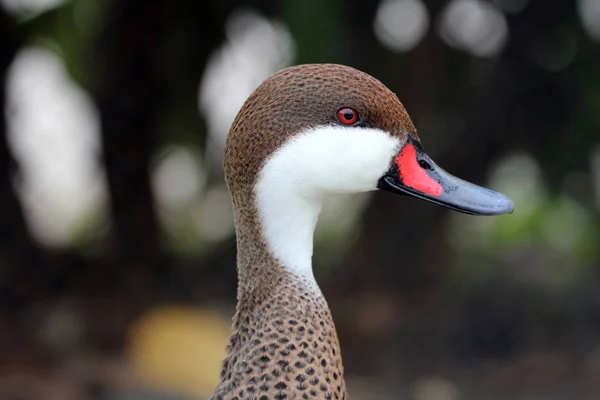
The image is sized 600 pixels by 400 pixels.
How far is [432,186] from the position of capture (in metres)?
1.37

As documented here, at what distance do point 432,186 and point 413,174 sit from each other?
41 mm

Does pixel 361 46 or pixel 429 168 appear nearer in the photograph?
pixel 429 168

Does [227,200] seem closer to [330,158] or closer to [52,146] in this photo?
[52,146]

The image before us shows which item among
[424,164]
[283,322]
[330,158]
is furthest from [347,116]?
[283,322]

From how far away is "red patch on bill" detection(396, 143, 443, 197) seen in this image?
4.42 ft

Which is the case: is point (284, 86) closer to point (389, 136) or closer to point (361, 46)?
point (389, 136)

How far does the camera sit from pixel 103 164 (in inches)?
163

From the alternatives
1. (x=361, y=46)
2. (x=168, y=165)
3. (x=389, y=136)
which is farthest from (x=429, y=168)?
(x=168, y=165)

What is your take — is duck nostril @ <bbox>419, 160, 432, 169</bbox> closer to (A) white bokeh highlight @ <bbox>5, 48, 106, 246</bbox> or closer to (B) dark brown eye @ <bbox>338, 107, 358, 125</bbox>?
(B) dark brown eye @ <bbox>338, 107, 358, 125</bbox>

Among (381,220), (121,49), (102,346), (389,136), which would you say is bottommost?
(389,136)

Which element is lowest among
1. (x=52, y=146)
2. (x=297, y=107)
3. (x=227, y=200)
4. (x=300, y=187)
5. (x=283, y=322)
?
(x=283, y=322)

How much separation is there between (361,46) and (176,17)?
3.01ft

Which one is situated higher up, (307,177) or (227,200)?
(227,200)

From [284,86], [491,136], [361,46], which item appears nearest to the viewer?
[284,86]
